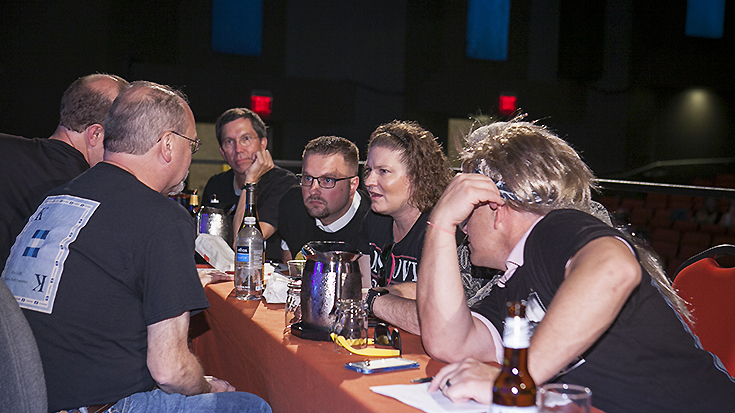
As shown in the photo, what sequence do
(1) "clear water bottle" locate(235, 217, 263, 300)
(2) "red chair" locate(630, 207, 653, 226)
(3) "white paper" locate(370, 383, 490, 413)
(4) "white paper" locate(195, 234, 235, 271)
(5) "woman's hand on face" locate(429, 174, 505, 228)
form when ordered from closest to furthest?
1. (3) "white paper" locate(370, 383, 490, 413)
2. (5) "woman's hand on face" locate(429, 174, 505, 228)
3. (1) "clear water bottle" locate(235, 217, 263, 300)
4. (4) "white paper" locate(195, 234, 235, 271)
5. (2) "red chair" locate(630, 207, 653, 226)

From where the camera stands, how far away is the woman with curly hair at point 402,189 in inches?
87.0

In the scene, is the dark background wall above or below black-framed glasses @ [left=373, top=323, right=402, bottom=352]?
above

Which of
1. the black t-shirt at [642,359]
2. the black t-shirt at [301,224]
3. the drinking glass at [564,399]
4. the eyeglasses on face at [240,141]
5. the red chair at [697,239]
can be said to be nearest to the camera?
the drinking glass at [564,399]

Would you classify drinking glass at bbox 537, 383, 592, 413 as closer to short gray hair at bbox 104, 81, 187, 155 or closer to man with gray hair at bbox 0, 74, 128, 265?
short gray hair at bbox 104, 81, 187, 155

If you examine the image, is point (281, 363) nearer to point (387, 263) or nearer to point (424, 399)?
point (424, 399)

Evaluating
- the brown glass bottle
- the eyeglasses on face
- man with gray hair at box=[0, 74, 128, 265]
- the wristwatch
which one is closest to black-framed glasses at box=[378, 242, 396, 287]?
the wristwatch

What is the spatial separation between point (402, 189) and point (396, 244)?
0.22 metres

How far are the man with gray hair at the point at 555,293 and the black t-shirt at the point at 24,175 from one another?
158cm

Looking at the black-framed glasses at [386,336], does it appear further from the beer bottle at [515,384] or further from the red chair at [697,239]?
the red chair at [697,239]

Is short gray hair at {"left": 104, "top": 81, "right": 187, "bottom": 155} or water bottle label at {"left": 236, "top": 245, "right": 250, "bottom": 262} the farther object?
water bottle label at {"left": 236, "top": 245, "right": 250, "bottom": 262}

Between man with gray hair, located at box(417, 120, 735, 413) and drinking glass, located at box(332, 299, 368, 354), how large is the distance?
15 cm

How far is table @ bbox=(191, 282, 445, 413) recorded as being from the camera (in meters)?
1.14

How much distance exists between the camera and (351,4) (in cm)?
941

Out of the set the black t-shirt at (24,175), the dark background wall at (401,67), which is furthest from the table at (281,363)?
the dark background wall at (401,67)
